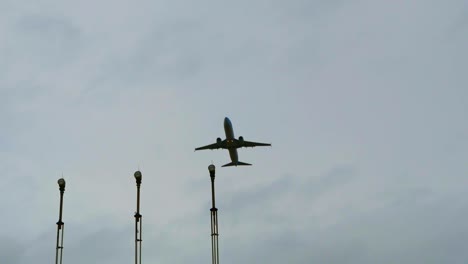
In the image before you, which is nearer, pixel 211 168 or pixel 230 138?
pixel 211 168

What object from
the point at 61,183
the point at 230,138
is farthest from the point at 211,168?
the point at 230,138

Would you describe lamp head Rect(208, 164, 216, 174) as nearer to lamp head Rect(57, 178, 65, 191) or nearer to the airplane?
lamp head Rect(57, 178, 65, 191)

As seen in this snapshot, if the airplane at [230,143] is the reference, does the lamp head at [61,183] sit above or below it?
below

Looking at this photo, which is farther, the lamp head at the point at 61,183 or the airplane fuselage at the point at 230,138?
the airplane fuselage at the point at 230,138

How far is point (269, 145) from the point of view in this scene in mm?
143625

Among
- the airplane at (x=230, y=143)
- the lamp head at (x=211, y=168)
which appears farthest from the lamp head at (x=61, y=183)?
the airplane at (x=230, y=143)

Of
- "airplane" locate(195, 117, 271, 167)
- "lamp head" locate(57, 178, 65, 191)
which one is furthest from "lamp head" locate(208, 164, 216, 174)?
"airplane" locate(195, 117, 271, 167)

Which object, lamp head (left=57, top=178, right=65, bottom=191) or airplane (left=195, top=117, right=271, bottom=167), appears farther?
airplane (left=195, top=117, right=271, bottom=167)

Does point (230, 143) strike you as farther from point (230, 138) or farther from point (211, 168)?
point (211, 168)

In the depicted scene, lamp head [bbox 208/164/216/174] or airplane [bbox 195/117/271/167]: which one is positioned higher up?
airplane [bbox 195/117/271/167]

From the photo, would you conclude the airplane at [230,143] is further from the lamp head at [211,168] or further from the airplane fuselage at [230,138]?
the lamp head at [211,168]

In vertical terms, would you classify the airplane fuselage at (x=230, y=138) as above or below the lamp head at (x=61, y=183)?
above

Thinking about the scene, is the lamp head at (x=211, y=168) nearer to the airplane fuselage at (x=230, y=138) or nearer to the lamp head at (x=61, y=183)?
the lamp head at (x=61, y=183)

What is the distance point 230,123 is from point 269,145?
1447cm
